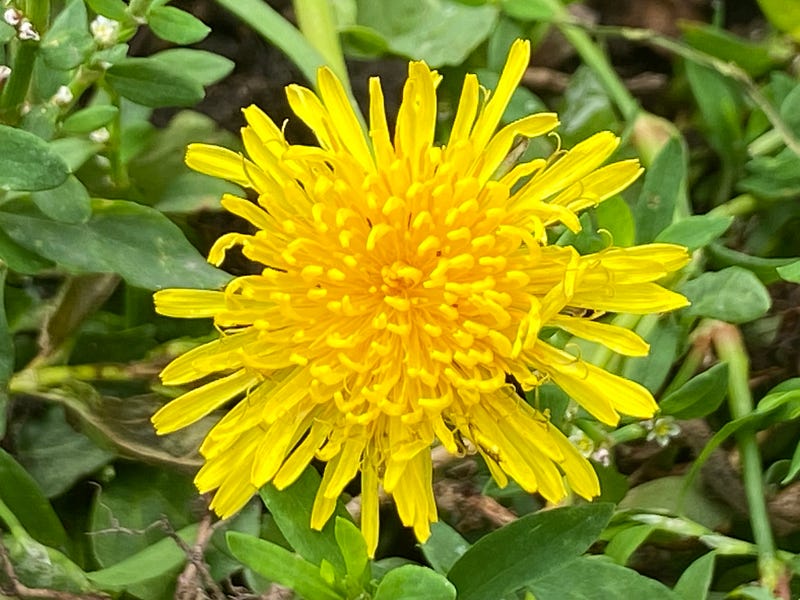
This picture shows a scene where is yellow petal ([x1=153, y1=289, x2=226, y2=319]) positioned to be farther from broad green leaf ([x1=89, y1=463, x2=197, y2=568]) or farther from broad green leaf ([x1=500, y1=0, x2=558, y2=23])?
broad green leaf ([x1=500, y1=0, x2=558, y2=23])

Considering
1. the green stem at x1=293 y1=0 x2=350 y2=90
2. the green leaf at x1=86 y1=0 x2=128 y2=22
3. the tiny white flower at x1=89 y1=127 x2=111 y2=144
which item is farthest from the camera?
the green stem at x1=293 y1=0 x2=350 y2=90

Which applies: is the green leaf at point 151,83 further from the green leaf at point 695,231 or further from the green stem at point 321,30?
the green leaf at point 695,231

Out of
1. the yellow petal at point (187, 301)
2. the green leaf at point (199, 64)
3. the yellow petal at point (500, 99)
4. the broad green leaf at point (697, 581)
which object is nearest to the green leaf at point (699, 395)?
the broad green leaf at point (697, 581)

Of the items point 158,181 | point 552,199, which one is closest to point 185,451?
point 158,181

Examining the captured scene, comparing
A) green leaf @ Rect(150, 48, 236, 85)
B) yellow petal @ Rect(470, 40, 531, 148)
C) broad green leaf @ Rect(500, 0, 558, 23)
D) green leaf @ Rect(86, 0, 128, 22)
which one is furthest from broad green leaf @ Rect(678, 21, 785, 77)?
green leaf @ Rect(86, 0, 128, 22)

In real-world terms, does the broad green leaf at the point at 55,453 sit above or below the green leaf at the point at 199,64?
below

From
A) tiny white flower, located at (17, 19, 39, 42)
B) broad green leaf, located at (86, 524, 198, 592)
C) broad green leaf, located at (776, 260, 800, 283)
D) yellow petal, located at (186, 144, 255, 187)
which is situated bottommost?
broad green leaf, located at (86, 524, 198, 592)

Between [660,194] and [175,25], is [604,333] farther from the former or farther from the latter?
[175,25]

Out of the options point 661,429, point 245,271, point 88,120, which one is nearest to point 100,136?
point 88,120
